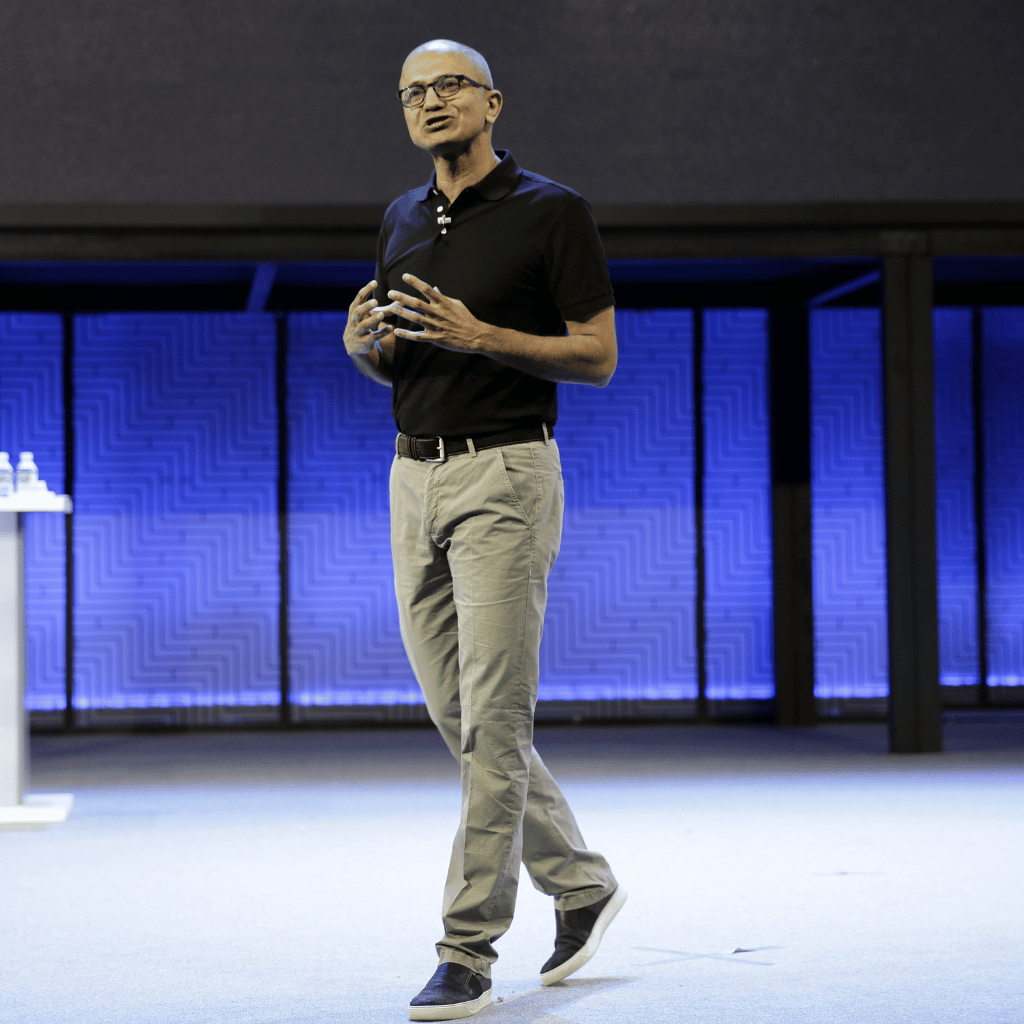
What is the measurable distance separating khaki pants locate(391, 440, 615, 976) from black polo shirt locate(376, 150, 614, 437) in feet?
0.29

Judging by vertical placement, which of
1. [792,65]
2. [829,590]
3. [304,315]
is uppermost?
[792,65]

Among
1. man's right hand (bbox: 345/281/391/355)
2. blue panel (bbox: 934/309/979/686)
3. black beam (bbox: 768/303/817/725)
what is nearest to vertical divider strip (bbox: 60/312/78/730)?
black beam (bbox: 768/303/817/725)

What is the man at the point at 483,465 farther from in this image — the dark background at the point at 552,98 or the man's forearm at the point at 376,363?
the dark background at the point at 552,98

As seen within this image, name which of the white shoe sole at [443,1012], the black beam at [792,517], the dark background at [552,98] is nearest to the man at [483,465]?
the white shoe sole at [443,1012]

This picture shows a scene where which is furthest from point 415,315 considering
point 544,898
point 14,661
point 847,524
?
point 847,524

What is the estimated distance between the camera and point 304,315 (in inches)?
280

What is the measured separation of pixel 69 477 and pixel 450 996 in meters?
5.36

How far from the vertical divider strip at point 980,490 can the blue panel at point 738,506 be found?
1.27 metres

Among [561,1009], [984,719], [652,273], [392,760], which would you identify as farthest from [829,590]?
[561,1009]

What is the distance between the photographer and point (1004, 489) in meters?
7.52

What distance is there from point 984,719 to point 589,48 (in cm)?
418

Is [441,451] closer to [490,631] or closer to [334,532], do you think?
[490,631]

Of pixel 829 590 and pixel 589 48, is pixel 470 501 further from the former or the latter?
pixel 829 590

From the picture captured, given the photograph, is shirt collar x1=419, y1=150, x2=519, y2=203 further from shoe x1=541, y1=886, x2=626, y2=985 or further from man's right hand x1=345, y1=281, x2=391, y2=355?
shoe x1=541, y1=886, x2=626, y2=985
